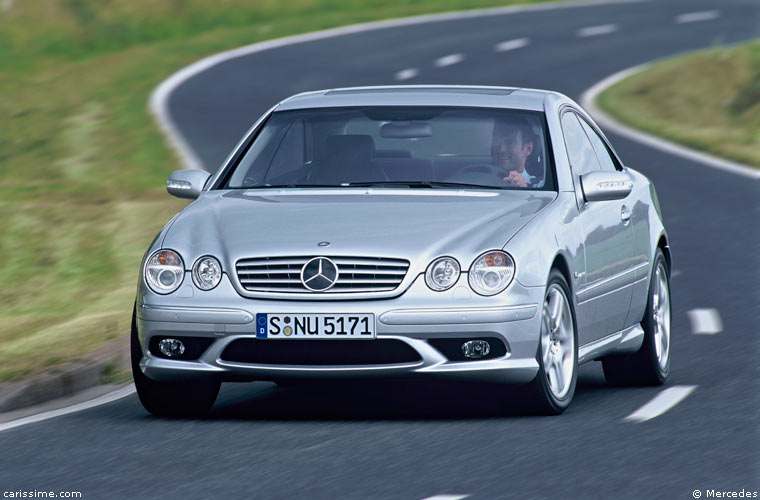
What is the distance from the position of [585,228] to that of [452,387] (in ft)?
4.49

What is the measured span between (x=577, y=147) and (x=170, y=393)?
271 cm

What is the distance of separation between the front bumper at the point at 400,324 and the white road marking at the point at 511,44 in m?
27.2

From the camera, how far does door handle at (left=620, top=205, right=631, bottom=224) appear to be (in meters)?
9.56

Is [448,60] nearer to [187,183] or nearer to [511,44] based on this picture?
[511,44]

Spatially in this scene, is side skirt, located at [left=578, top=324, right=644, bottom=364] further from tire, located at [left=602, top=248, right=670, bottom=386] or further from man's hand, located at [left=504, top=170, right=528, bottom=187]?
man's hand, located at [left=504, top=170, right=528, bottom=187]

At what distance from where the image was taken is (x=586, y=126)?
396 inches

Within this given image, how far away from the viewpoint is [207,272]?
26.2 ft

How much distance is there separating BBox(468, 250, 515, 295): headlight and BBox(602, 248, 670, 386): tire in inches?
79.2

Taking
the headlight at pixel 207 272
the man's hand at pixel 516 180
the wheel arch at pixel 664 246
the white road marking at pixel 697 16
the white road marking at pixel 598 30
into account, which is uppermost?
the headlight at pixel 207 272

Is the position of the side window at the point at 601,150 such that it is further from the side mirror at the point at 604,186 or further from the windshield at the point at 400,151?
the side mirror at the point at 604,186

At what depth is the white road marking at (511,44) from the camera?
35000 millimetres

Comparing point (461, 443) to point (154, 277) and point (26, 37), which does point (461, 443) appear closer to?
point (154, 277)

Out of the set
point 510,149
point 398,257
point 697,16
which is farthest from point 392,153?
point 697,16

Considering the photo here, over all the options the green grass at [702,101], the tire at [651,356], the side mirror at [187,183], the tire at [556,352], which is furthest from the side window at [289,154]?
the green grass at [702,101]
